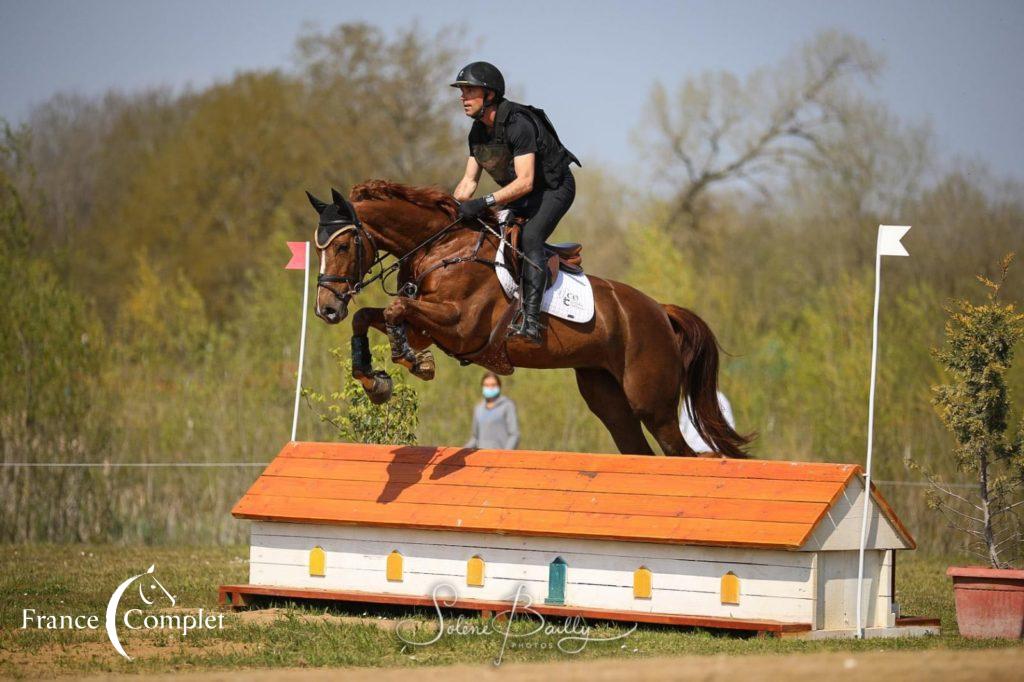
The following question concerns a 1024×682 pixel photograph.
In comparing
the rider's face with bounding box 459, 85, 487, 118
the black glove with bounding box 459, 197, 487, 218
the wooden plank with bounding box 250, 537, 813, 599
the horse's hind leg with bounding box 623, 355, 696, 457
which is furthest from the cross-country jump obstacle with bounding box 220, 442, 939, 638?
the rider's face with bounding box 459, 85, 487, 118

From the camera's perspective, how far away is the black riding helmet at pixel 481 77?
6.53m

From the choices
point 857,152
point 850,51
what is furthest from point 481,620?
point 850,51

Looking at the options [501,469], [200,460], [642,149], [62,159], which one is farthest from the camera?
[62,159]

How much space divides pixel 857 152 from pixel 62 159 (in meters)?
27.6

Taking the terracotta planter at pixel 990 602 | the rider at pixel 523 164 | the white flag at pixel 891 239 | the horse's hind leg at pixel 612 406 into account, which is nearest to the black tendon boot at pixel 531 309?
the rider at pixel 523 164

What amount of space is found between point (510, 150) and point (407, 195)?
2.15 ft

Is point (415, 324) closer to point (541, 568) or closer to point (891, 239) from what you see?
point (541, 568)

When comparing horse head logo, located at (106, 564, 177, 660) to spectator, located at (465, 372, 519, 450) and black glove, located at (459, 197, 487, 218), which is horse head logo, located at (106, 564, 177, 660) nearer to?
black glove, located at (459, 197, 487, 218)

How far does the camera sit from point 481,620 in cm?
626

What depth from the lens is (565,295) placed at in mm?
6879

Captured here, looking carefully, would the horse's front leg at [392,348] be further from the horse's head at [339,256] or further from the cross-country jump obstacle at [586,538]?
the cross-country jump obstacle at [586,538]

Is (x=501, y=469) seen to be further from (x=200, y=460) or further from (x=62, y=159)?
(x=62, y=159)
